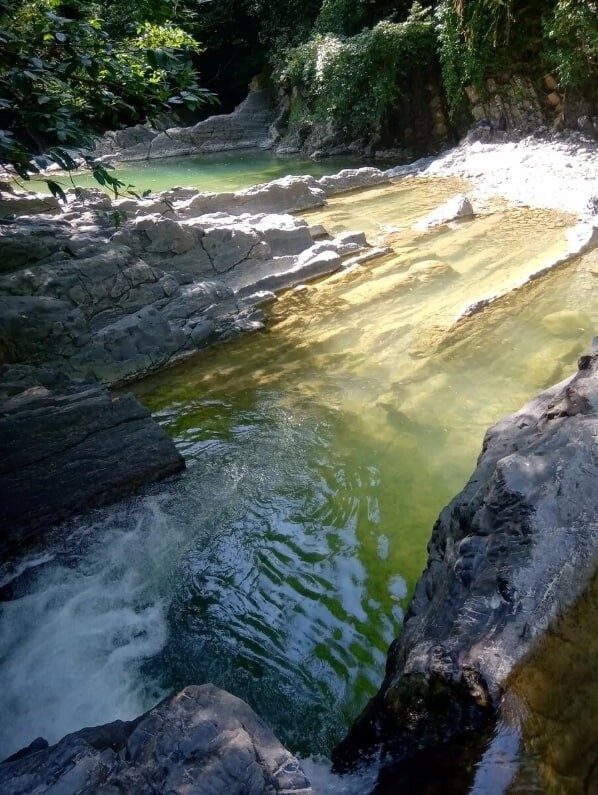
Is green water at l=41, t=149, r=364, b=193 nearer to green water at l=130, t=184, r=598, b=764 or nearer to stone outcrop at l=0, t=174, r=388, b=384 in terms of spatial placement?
stone outcrop at l=0, t=174, r=388, b=384

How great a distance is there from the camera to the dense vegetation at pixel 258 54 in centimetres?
300

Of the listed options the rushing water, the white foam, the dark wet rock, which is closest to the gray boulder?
the rushing water

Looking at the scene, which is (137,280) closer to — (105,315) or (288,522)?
(105,315)

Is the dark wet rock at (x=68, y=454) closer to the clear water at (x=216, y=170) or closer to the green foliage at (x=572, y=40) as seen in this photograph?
the clear water at (x=216, y=170)

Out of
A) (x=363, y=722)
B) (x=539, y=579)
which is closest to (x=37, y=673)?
(x=363, y=722)

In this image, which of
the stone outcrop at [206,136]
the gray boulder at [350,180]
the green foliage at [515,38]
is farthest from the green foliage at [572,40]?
the stone outcrop at [206,136]

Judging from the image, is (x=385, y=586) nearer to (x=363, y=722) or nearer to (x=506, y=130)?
(x=363, y=722)

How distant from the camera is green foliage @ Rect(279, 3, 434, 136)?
15398mm

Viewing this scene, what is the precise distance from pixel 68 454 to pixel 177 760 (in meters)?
3.05

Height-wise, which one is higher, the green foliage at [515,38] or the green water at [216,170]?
the green foliage at [515,38]

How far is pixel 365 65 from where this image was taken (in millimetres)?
15914

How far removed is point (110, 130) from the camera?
24.4 m

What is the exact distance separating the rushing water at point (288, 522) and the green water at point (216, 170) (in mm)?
10600

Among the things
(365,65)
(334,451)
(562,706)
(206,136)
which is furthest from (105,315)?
(206,136)
